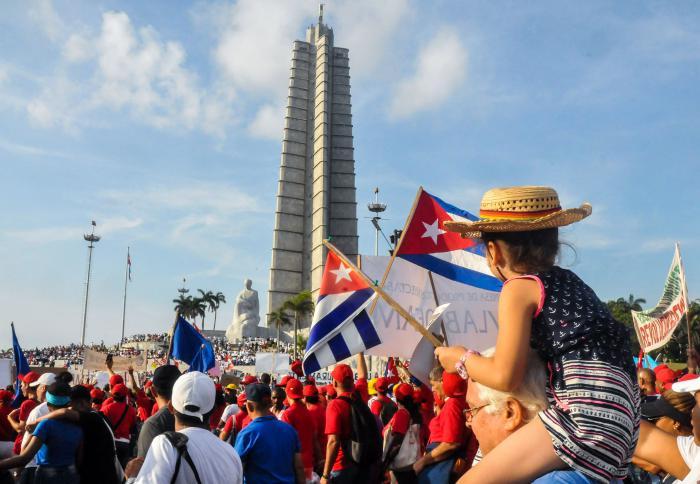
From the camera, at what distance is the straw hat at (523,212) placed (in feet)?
7.40

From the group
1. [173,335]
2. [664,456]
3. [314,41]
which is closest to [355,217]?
[314,41]

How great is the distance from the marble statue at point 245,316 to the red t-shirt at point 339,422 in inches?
2716

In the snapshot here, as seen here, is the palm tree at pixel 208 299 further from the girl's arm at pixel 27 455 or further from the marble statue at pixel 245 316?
the girl's arm at pixel 27 455

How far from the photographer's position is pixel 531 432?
1.95 meters

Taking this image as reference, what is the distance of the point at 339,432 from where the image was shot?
6.26 metres

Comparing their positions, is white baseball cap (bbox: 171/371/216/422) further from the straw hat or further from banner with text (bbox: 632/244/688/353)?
banner with text (bbox: 632/244/688/353)

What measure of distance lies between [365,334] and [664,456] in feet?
17.9

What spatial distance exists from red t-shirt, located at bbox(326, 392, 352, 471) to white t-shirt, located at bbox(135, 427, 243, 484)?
285 centimetres

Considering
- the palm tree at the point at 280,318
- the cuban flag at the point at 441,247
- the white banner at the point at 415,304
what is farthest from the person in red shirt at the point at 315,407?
the palm tree at the point at 280,318

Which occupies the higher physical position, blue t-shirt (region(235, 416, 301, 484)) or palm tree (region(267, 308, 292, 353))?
palm tree (region(267, 308, 292, 353))

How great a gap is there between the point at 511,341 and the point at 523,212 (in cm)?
47

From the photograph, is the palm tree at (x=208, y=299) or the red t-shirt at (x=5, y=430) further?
the palm tree at (x=208, y=299)

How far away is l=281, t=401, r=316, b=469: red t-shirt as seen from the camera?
646 cm

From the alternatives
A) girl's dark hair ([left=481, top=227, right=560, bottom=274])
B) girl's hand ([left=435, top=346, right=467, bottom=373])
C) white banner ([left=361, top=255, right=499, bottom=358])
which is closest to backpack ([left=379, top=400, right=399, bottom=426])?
white banner ([left=361, top=255, right=499, bottom=358])
